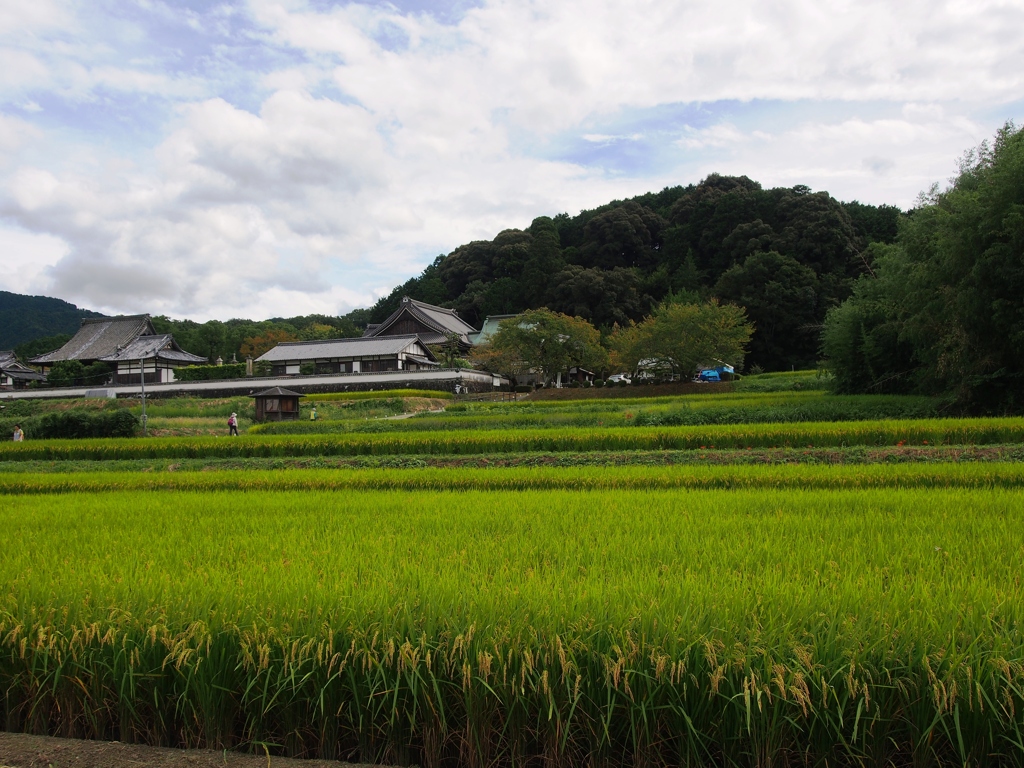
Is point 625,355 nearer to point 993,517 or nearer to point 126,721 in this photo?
point 993,517

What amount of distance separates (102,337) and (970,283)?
5121cm

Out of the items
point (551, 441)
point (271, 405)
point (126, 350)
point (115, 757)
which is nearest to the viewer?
point (115, 757)

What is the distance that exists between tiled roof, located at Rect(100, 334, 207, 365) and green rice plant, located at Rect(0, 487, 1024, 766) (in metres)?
43.5

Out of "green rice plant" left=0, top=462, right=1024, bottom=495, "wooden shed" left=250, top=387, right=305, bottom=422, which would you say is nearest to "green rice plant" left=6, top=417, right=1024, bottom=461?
"green rice plant" left=0, top=462, right=1024, bottom=495

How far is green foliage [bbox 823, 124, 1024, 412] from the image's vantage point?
15.4m

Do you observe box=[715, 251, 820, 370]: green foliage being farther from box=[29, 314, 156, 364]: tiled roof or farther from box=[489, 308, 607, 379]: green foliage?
box=[29, 314, 156, 364]: tiled roof

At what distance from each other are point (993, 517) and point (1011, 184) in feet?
47.5

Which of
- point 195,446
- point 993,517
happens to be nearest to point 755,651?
point 993,517

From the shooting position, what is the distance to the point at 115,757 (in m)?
2.72

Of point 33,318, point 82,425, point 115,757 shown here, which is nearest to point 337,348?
point 82,425

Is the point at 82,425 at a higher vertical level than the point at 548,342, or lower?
lower

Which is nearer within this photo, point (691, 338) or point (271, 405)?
point (271, 405)

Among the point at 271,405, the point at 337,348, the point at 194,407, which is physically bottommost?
the point at 194,407

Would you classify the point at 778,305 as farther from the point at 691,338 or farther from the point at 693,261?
the point at 691,338
